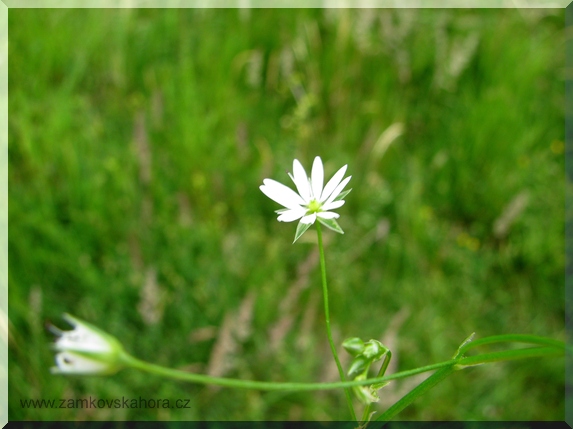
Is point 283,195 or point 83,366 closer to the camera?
point 83,366

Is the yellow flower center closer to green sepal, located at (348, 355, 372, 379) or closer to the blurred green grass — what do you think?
green sepal, located at (348, 355, 372, 379)

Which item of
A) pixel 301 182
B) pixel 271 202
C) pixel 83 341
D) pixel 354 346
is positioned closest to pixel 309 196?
pixel 301 182

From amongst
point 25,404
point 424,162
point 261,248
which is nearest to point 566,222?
point 424,162

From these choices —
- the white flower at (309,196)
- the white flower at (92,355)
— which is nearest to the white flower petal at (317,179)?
A: the white flower at (309,196)

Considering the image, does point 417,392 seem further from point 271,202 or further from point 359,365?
point 271,202

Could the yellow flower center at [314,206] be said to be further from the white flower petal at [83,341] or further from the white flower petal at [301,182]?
the white flower petal at [83,341]

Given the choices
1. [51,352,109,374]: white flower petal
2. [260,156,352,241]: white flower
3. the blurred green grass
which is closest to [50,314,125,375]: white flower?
[51,352,109,374]: white flower petal
